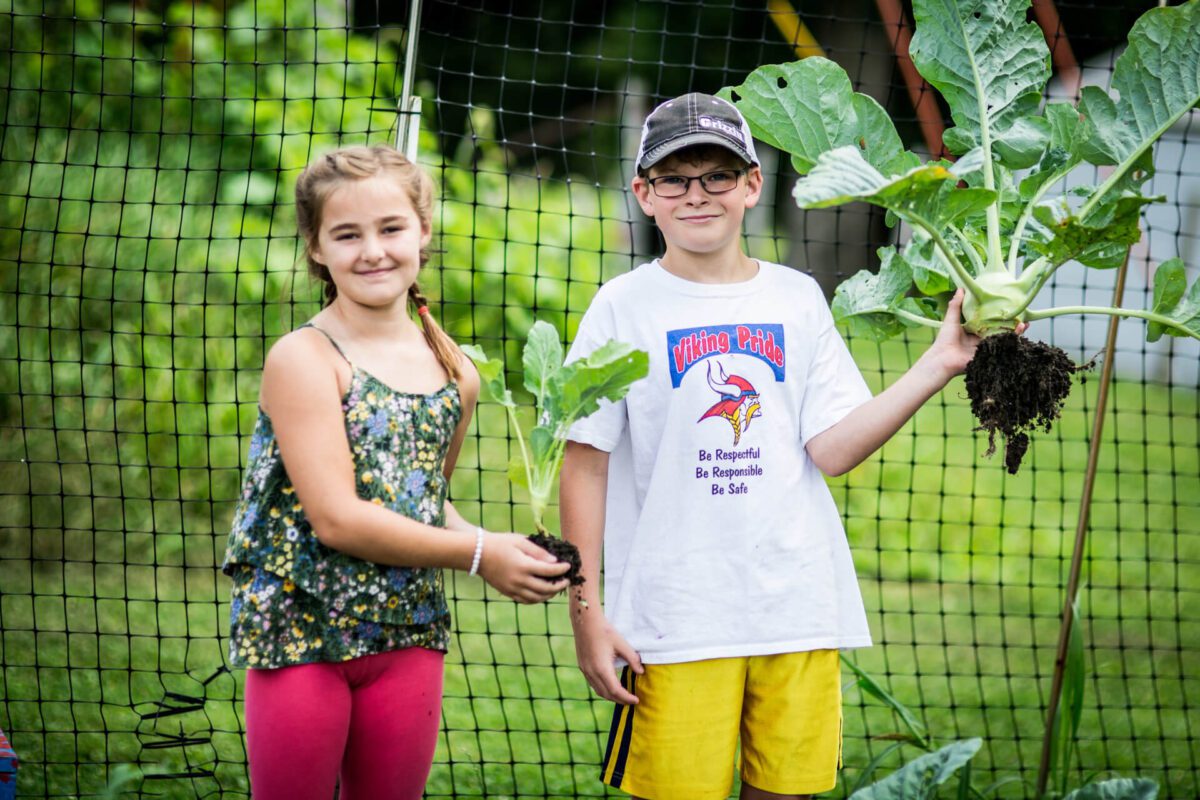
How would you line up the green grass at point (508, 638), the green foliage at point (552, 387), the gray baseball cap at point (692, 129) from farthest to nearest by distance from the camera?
the green grass at point (508, 638)
the gray baseball cap at point (692, 129)
the green foliage at point (552, 387)

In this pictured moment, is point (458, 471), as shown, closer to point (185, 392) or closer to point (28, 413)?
point (185, 392)

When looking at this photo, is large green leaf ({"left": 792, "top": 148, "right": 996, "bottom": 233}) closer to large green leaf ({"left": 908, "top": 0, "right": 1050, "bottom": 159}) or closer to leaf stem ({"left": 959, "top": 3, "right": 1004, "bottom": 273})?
leaf stem ({"left": 959, "top": 3, "right": 1004, "bottom": 273})

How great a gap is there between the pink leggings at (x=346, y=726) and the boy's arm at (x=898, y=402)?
0.78m

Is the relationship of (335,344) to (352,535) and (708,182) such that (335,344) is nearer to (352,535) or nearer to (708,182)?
(352,535)

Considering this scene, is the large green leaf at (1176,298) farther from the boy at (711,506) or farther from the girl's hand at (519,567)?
the girl's hand at (519,567)

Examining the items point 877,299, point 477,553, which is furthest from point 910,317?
point 477,553

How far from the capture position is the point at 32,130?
468cm

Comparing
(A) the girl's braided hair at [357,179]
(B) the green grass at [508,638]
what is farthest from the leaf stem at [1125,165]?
(B) the green grass at [508,638]

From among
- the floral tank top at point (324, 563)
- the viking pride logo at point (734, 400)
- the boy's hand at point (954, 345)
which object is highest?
the boy's hand at point (954, 345)

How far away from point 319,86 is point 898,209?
149 inches

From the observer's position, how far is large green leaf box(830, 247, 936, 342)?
224cm

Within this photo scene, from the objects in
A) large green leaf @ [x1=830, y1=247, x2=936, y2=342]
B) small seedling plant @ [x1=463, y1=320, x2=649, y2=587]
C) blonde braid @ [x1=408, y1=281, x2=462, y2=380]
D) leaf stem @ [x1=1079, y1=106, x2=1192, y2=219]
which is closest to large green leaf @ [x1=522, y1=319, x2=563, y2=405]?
small seedling plant @ [x1=463, y1=320, x2=649, y2=587]

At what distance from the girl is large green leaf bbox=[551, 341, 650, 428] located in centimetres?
22

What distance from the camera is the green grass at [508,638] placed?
335cm
